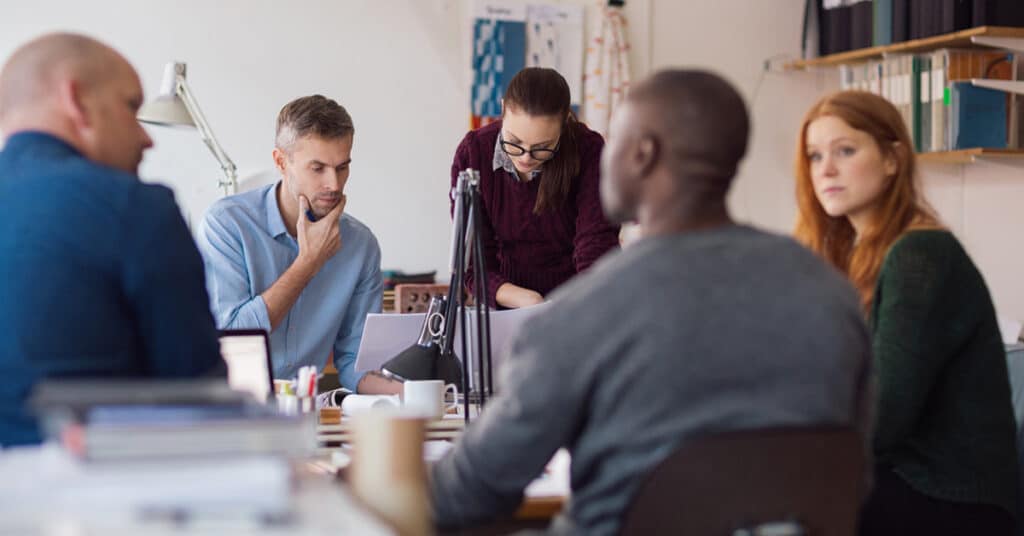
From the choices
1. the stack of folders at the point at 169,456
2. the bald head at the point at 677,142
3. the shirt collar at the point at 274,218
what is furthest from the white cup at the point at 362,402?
the stack of folders at the point at 169,456

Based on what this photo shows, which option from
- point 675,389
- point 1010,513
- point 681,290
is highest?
point 681,290

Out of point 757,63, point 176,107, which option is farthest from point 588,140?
point 757,63

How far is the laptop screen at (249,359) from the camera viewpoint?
6.82 feet

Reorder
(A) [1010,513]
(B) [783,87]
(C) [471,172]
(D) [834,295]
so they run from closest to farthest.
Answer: (D) [834,295]
(A) [1010,513]
(C) [471,172]
(B) [783,87]

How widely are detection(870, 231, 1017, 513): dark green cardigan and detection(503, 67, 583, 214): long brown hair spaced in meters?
1.14

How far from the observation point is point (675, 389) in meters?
1.22

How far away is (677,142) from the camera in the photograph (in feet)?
4.26

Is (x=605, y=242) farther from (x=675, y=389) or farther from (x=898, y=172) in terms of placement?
(x=675, y=389)

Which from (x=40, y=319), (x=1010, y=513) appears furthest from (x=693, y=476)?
(x=1010, y=513)

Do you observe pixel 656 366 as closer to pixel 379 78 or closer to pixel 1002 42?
pixel 1002 42

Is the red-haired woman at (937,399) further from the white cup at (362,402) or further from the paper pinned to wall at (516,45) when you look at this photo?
the paper pinned to wall at (516,45)

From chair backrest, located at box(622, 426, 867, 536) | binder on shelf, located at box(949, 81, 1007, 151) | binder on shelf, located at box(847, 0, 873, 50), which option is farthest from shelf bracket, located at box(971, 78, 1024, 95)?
chair backrest, located at box(622, 426, 867, 536)

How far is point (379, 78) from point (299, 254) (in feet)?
7.58

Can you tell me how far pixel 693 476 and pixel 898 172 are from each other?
3.52ft
